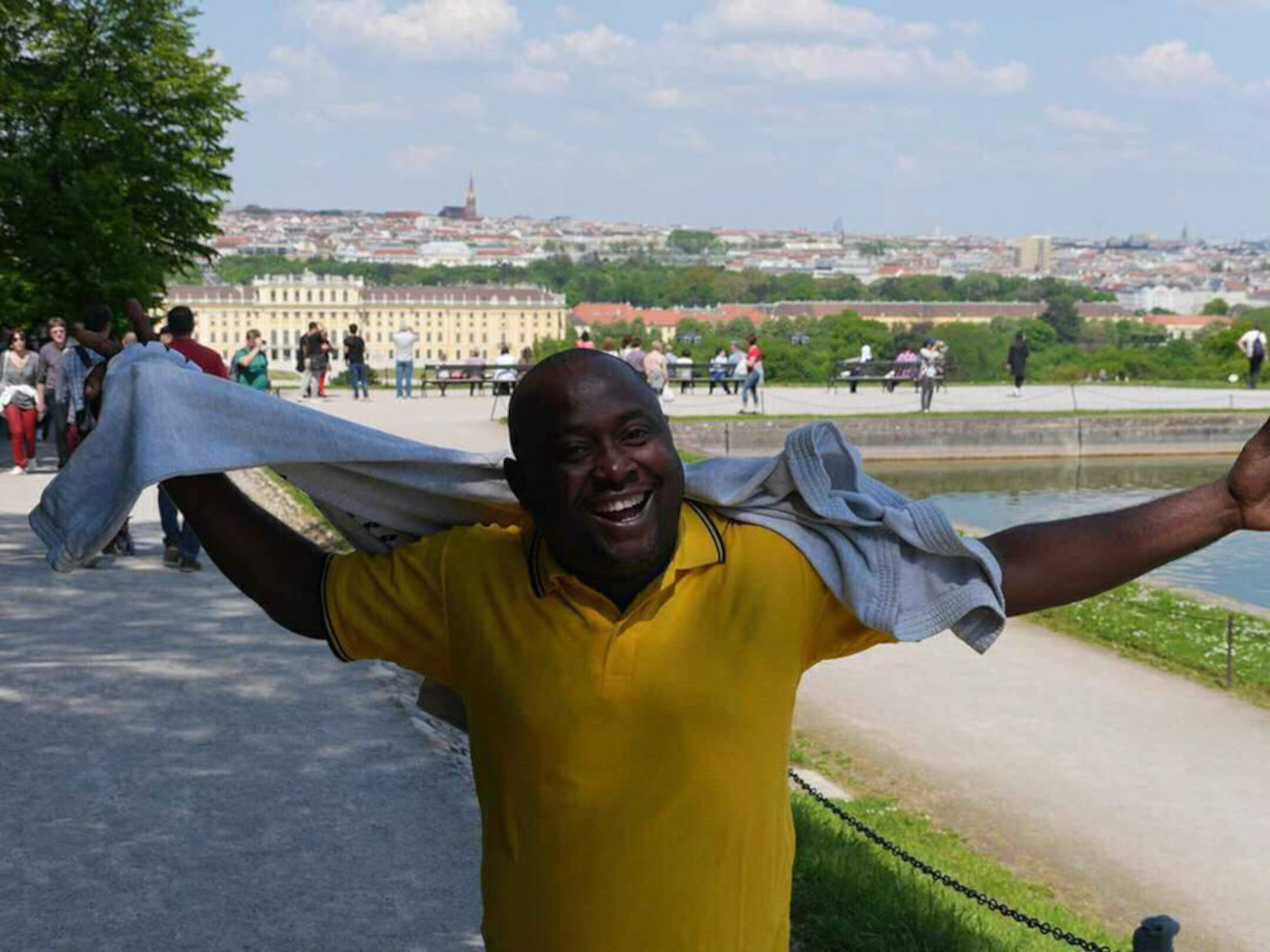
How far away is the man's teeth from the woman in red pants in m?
14.5

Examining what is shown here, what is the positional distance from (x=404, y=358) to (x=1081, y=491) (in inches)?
491

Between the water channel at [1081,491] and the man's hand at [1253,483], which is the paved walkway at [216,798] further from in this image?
the water channel at [1081,491]

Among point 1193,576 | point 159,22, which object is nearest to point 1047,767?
point 1193,576

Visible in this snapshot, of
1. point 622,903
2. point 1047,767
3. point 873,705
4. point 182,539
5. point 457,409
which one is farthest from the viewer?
point 457,409

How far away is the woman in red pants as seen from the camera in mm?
15562

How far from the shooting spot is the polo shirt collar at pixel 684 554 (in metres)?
2.14

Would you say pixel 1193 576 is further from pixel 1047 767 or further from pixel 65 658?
pixel 65 658

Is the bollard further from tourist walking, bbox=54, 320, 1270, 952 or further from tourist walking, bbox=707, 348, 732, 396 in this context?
tourist walking, bbox=707, 348, 732, 396

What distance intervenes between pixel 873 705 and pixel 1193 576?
7.08 m

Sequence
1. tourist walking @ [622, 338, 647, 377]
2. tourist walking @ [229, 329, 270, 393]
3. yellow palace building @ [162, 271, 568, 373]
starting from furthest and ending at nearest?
yellow palace building @ [162, 271, 568, 373], tourist walking @ [622, 338, 647, 377], tourist walking @ [229, 329, 270, 393]

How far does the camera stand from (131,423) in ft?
7.52

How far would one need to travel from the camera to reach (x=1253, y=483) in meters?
2.17

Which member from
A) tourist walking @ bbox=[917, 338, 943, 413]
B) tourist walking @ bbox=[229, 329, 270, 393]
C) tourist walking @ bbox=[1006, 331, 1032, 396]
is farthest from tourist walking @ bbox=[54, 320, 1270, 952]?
tourist walking @ bbox=[1006, 331, 1032, 396]

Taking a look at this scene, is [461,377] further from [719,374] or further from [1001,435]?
[1001,435]
